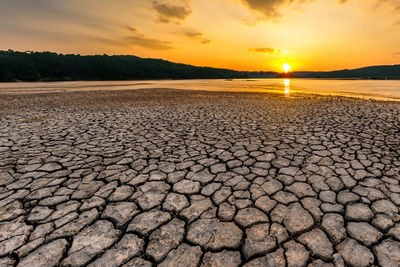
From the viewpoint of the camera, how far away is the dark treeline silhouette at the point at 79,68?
1923 inches

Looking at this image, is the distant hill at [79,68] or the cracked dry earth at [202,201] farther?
the distant hill at [79,68]

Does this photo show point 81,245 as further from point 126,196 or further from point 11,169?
point 11,169

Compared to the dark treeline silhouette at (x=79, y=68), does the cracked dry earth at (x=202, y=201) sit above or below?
below

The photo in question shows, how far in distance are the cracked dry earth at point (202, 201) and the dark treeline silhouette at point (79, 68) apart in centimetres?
5894

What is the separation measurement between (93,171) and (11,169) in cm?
120

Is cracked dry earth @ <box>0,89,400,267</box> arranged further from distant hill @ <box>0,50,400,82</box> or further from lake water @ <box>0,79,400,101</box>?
distant hill @ <box>0,50,400,82</box>

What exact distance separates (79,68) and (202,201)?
2743 inches

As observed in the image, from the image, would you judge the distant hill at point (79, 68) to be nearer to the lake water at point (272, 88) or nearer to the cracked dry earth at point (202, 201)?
the lake water at point (272, 88)

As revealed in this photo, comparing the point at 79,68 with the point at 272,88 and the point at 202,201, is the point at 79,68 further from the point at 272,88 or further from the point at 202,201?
the point at 202,201

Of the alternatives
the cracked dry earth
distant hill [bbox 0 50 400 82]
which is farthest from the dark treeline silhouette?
the cracked dry earth

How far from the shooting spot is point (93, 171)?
287 centimetres

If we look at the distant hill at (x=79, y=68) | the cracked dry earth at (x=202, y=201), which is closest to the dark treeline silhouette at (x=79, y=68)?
the distant hill at (x=79, y=68)

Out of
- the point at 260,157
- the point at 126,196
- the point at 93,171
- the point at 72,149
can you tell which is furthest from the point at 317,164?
the point at 72,149

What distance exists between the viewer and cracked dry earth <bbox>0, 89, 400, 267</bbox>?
5.12 feet
